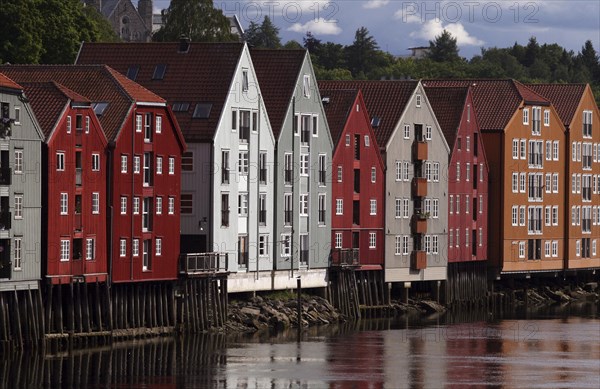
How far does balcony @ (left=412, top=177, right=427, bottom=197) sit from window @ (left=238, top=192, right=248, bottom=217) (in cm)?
2491

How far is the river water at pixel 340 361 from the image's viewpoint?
9700cm

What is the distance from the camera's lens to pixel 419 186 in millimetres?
147125

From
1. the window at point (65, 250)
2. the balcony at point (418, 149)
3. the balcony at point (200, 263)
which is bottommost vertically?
the balcony at point (200, 263)

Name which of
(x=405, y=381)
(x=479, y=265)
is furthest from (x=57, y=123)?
(x=479, y=265)

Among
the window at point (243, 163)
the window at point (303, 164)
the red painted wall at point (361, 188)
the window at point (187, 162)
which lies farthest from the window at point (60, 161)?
the red painted wall at point (361, 188)

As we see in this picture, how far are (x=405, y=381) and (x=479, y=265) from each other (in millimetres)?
59455

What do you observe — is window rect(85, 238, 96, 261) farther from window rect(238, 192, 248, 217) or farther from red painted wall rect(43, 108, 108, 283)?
window rect(238, 192, 248, 217)

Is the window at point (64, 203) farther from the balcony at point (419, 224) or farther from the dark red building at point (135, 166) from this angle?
the balcony at point (419, 224)

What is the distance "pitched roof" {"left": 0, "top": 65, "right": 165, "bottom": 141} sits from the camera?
112 m

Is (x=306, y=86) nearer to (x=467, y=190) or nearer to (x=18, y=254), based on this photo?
(x=467, y=190)

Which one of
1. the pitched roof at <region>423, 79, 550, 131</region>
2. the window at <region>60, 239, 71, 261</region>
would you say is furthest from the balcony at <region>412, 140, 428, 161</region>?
the window at <region>60, 239, 71, 261</region>

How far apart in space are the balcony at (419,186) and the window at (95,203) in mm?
41905

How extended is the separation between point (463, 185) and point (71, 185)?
2129 inches

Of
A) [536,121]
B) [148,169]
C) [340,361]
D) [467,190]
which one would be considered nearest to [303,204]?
[148,169]
